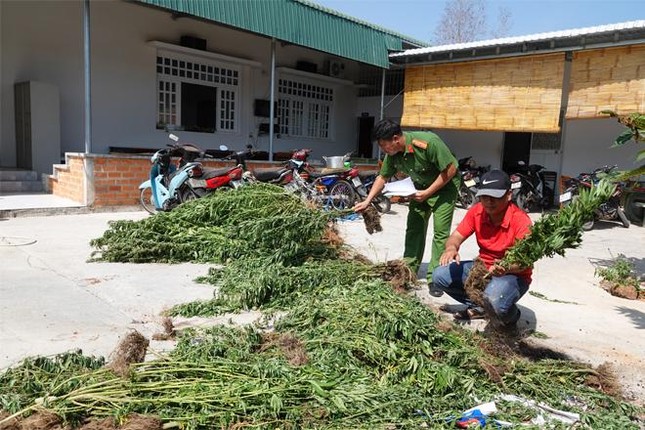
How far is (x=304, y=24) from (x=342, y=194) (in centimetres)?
428

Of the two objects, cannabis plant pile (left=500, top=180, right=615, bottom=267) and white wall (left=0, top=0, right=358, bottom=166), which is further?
white wall (left=0, top=0, right=358, bottom=166)

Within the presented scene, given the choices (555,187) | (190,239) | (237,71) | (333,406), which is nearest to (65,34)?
(237,71)

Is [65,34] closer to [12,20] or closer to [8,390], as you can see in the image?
[12,20]

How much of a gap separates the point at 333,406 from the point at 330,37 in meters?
10.9

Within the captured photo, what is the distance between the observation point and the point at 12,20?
9.62 meters

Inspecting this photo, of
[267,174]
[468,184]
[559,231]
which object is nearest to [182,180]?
[267,174]

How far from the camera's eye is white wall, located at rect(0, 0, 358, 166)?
984 cm

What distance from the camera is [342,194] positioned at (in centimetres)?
973

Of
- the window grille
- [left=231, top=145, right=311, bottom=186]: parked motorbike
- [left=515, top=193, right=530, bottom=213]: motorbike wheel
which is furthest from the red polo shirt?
the window grille

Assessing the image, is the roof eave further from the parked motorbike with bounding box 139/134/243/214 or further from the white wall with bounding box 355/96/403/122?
the parked motorbike with bounding box 139/134/243/214

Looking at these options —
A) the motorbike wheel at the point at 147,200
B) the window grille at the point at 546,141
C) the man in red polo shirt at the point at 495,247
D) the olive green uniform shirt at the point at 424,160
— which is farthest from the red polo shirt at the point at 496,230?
the window grille at the point at 546,141

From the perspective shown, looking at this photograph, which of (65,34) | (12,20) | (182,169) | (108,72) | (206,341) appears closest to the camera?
(206,341)

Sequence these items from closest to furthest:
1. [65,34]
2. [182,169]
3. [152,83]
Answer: [182,169] < [65,34] < [152,83]

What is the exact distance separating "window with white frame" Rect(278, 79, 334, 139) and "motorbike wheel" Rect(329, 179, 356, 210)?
18.8 ft
